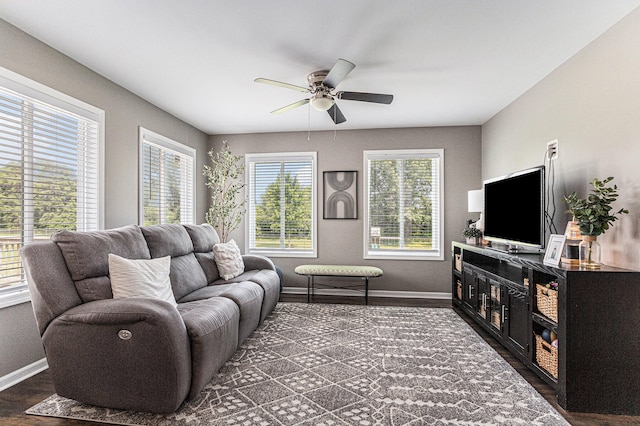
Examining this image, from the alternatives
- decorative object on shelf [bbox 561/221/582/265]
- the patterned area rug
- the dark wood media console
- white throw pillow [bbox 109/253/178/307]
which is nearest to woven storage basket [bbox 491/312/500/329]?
the patterned area rug

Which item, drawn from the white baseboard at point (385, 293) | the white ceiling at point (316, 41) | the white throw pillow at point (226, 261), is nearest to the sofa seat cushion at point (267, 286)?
the white throw pillow at point (226, 261)

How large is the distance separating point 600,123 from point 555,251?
102 centimetres

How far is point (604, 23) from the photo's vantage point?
2287 mm

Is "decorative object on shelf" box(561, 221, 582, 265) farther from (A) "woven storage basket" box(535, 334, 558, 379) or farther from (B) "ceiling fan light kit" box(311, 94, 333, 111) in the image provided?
(B) "ceiling fan light kit" box(311, 94, 333, 111)

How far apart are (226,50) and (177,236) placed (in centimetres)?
180

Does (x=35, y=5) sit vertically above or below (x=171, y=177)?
above

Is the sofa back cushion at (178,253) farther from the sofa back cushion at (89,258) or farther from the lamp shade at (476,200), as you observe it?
the lamp shade at (476,200)

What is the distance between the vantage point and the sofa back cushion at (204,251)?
360cm

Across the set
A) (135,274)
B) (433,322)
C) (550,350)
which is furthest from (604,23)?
(135,274)

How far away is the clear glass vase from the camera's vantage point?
7.20 ft

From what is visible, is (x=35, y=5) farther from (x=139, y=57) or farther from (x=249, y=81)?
(x=249, y=81)

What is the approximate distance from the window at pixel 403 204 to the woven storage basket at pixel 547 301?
2.52 meters

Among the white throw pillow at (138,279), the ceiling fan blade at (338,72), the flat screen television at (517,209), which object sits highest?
the ceiling fan blade at (338,72)

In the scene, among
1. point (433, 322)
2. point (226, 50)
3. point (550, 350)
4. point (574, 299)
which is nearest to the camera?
point (574, 299)
